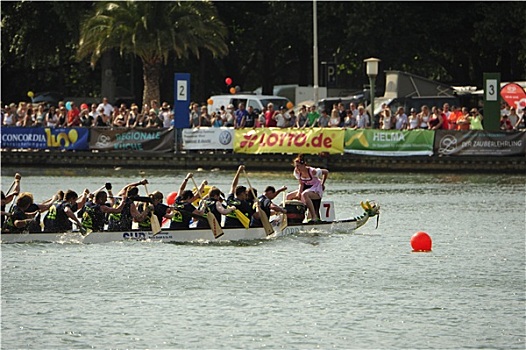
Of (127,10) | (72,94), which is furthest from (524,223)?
(72,94)

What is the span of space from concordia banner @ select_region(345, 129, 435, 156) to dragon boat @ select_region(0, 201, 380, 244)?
44.1 feet

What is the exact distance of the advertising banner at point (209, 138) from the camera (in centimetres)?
4509

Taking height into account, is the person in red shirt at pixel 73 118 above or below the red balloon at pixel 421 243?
above

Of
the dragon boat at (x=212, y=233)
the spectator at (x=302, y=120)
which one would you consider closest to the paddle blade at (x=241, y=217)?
the dragon boat at (x=212, y=233)

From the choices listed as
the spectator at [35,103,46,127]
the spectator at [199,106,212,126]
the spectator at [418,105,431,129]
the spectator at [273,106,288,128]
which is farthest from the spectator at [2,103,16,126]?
the spectator at [418,105,431,129]

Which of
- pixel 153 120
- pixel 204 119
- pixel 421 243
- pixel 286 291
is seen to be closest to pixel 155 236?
pixel 286 291

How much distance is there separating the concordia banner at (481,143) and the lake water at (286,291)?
9.39 metres

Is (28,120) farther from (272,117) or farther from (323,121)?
(323,121)

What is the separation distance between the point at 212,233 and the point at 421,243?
4.41 meters

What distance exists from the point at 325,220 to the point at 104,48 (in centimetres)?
2625

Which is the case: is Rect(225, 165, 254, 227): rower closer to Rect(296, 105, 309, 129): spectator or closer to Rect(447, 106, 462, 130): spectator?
Rect(447, 106, 462, 130): spectator

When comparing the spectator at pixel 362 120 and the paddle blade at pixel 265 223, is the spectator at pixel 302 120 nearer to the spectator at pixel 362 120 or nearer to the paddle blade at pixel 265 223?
the spectator at pixel 362 120

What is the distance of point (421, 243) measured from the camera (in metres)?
27.9

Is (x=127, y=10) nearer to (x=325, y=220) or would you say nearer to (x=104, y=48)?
(x=104, y=48)
